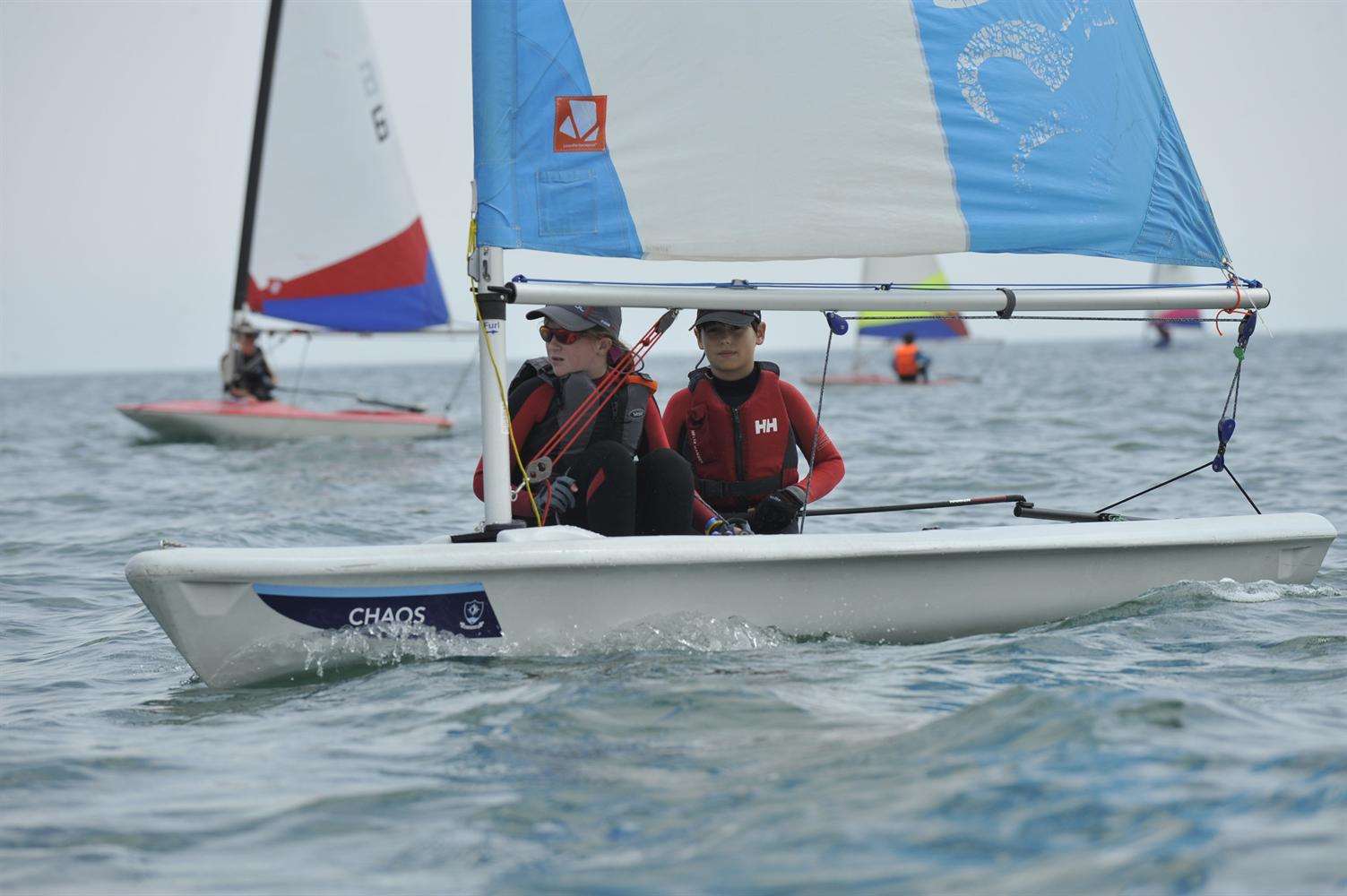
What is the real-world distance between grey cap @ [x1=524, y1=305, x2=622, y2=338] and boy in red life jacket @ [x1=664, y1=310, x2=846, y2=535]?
1.59 ft

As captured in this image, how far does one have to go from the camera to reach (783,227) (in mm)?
4363

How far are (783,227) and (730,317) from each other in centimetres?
69

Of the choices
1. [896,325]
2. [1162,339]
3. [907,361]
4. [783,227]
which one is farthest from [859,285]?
[1162,339]

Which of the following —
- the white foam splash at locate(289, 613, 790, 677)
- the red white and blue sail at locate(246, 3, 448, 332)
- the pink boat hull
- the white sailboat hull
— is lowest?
the pink boat hull

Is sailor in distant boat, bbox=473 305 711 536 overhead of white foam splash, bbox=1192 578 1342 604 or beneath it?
overhead

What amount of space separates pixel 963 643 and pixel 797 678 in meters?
0.71

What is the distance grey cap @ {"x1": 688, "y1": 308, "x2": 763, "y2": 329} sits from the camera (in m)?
5.00

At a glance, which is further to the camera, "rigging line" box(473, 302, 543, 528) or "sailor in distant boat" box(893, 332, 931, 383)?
"sailor in distant boat" box(893, 332, 931, 383)

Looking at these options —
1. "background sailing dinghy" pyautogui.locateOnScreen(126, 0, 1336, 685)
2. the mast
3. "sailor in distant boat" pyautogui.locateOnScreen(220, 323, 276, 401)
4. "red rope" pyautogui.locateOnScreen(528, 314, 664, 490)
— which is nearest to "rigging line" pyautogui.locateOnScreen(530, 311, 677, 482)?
"red rope" pyautogui.locateOnScreen(528, 314, 664, 490)

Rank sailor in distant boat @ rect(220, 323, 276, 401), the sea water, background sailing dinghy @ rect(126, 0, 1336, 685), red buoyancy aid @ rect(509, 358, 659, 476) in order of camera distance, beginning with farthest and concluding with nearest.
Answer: sailor in distant boat @ rect(220, 323, 276, 401) < red buoyancy aid @ rect(509, 358, 659, 476) < background sailing dinghy @ rect(126, 0, 1336, 685) < the sea water

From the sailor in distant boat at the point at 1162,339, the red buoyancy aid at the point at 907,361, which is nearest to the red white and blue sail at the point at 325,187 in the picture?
the red buoyancy aid at the point at 907,361

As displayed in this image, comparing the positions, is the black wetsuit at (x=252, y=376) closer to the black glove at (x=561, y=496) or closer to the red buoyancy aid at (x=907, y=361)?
the black glove at (x=561, y=496)

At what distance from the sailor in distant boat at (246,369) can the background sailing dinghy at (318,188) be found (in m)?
0.19

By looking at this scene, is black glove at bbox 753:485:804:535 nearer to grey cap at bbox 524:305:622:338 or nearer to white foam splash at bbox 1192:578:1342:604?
grey cap at bbox 524:305:622:338
